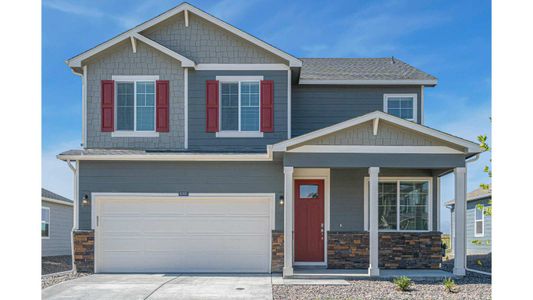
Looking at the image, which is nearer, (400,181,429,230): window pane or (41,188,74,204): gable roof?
(400,181,429,230): window pane

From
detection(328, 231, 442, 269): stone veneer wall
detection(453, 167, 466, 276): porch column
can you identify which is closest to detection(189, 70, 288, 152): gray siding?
detection(328, 231, 442, 269): stone veneer wall

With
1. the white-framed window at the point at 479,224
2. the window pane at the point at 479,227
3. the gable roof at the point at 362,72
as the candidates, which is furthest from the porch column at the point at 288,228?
the window pane at the point at 479,227

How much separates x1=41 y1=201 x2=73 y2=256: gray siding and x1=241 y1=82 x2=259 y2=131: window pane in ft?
34.3

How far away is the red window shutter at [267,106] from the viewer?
12.9 metres

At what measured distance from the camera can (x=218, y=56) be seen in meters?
13.1

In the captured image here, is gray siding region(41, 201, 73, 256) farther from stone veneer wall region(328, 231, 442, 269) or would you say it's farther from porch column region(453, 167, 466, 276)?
porch column region(453, 167, 466, 276)

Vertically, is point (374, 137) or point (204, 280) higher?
point (374, 137)

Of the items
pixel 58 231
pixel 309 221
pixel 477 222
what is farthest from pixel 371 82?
pixel 58 231

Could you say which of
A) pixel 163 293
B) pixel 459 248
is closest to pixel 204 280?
pixel 163 293

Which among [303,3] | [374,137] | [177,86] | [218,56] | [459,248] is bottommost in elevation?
[459,248]

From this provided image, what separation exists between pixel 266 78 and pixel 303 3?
7.66ft

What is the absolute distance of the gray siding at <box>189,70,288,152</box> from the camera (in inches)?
506

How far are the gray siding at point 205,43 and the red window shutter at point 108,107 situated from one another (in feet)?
5.94

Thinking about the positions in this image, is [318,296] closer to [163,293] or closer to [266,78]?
[163,293]
